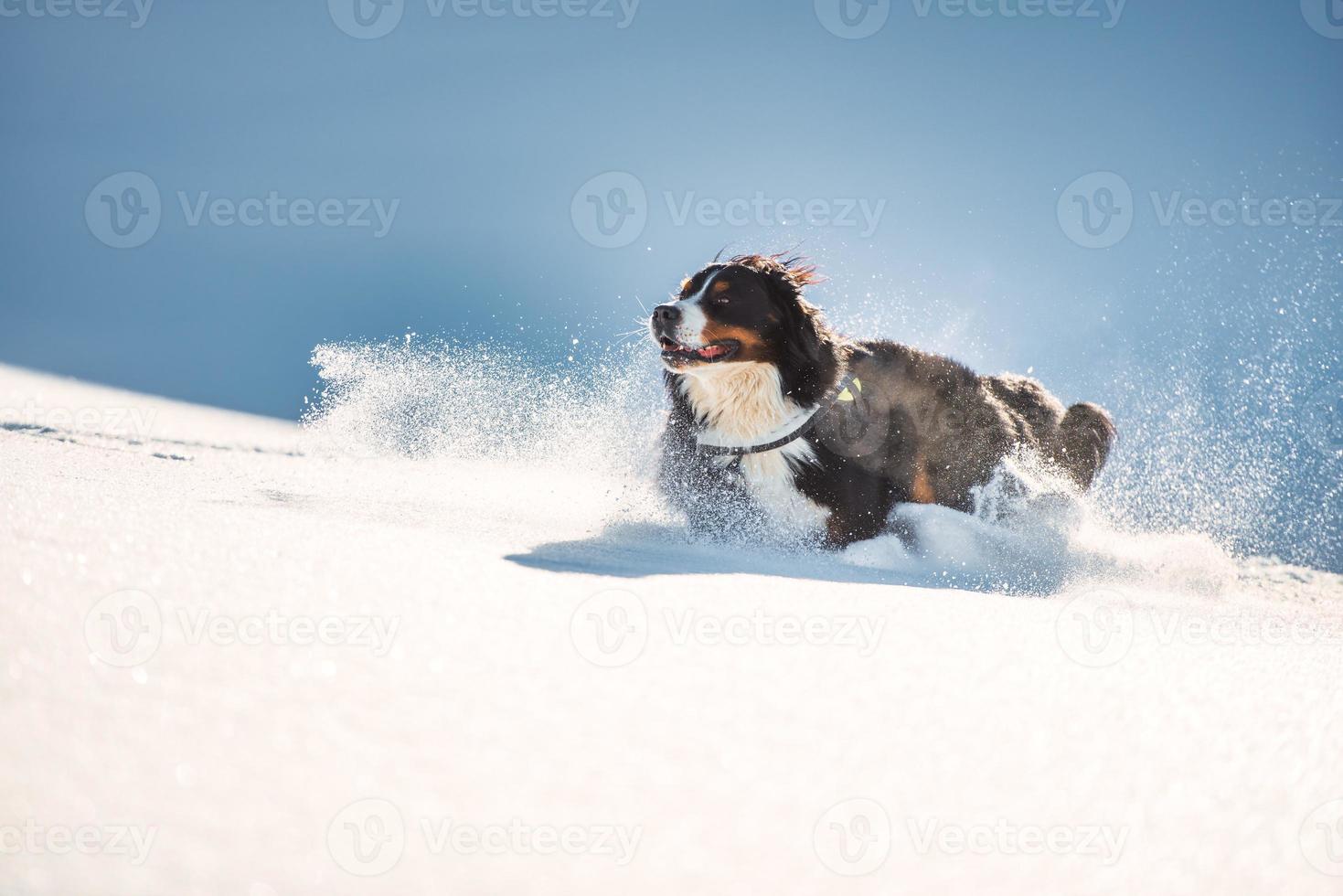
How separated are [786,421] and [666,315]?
0.75m

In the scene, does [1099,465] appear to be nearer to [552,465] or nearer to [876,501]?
[876,501]

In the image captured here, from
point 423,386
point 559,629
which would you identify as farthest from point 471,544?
point 423,386

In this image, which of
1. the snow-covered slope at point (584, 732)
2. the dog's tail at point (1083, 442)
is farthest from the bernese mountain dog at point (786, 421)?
the snow-covered slope at point (584, 732)

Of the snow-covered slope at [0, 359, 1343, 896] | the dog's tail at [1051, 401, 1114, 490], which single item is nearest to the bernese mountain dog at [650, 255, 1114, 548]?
the dog's tail at [1051, 401, 1114, 490]

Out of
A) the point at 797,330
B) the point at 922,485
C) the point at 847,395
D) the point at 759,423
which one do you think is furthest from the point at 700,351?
the point at 922,485

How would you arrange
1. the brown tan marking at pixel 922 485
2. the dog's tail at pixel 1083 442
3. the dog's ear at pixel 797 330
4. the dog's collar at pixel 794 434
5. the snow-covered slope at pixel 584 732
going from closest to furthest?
1. the snow-covered slope at pixel 584 732
2. the dog's collar at pixel 794 434
3. the dog's ear at pixel 797 330
4. the brown tan marking at pixel 922 485
5. the dog's tail at pixel 1083 442

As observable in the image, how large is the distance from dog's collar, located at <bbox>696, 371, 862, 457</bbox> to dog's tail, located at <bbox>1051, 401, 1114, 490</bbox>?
1.89 metres

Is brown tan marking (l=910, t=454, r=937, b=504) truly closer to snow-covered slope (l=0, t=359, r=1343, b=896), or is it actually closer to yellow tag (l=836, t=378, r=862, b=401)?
yellow tag (l=836, t=378, r=862, b=401)

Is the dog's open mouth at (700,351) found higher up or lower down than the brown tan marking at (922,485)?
higher up

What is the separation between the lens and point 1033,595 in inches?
108

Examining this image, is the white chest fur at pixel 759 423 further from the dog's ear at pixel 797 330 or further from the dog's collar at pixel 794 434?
the dog's ear at pixel 797 330

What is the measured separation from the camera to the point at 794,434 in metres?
3.79

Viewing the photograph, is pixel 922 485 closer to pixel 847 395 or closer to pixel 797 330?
pixel 847 395

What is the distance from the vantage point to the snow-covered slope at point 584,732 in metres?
0.69
